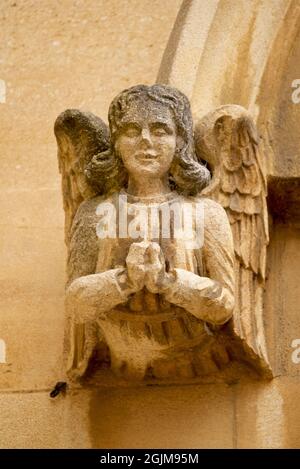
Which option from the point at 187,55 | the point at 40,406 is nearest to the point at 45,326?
the point at 40,406

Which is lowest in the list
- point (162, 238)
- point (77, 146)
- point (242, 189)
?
point (162, 238)

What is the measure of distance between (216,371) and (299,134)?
73cm

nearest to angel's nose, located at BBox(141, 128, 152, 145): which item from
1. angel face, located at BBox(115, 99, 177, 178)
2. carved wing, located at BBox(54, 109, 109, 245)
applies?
angel face, located at BBox(115, 99, 177, 178)

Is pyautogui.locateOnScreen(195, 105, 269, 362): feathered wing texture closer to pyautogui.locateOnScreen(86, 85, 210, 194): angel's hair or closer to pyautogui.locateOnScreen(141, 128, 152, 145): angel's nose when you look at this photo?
pyautogui.locateOnScreen(86, 85, 210, 194): angel's hair

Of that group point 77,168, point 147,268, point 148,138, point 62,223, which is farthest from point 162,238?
point 62,223

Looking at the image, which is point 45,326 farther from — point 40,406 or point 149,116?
point 149,116

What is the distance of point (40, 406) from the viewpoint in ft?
13.9

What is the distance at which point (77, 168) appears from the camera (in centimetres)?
420

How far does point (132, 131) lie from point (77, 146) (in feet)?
0.75

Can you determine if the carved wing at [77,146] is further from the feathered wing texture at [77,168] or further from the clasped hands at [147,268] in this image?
the clasped hands at [147,268]

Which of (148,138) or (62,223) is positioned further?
(62,223)

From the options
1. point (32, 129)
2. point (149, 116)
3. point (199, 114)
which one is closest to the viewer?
point (149, 116)

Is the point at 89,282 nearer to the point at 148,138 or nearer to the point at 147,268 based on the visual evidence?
the point at 147,268

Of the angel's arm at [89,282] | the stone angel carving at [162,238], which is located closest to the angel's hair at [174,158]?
the stone angel carving at [162,238]
